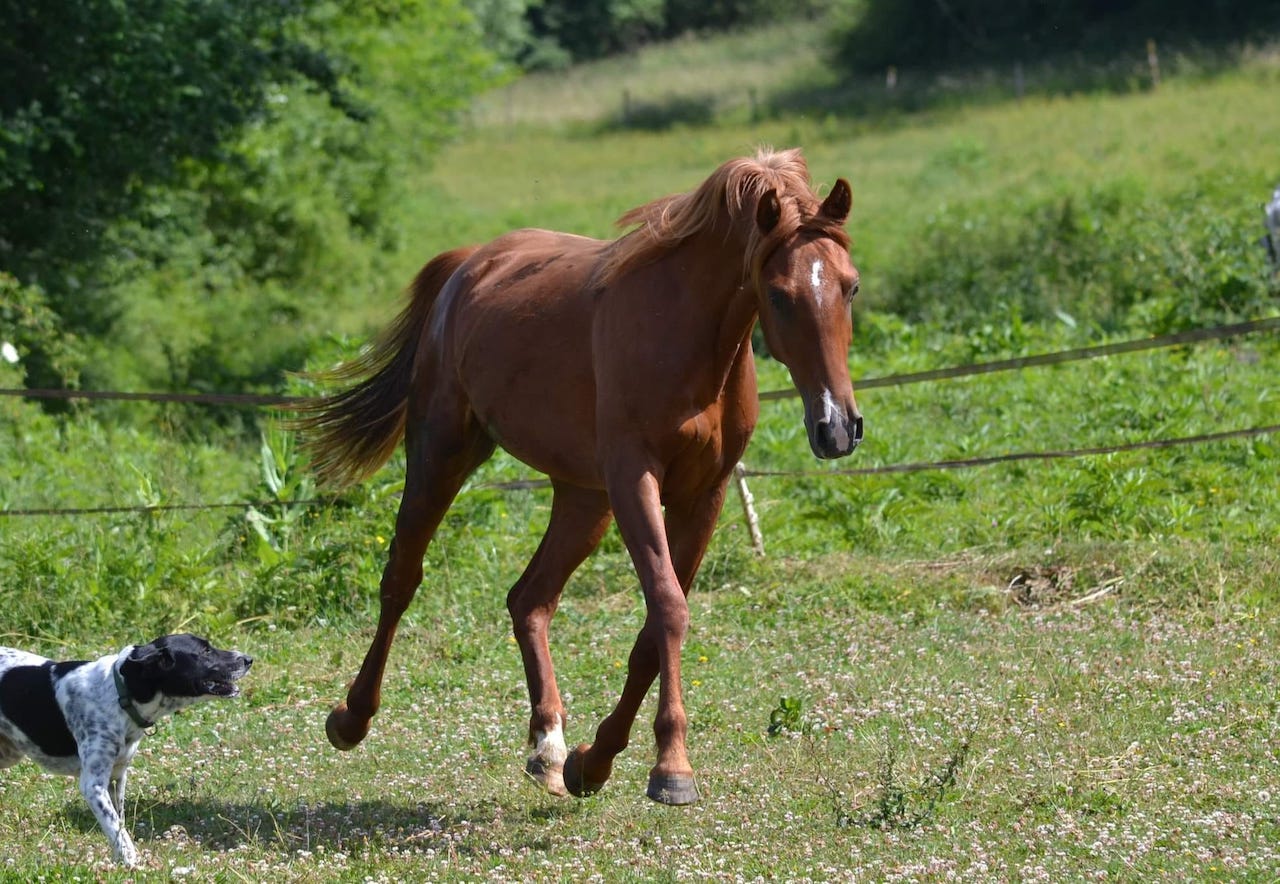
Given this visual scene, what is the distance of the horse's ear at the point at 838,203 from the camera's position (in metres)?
5.04

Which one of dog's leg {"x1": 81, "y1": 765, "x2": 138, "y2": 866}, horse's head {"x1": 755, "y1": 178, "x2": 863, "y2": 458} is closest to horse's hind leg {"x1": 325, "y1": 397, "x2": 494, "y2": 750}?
dog's leg {"x1": 81, "y1": 765, "x2": 138, "y2": 866}

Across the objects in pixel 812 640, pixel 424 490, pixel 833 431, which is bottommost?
pixel 812 640

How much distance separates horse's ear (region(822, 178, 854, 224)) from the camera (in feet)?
16.5

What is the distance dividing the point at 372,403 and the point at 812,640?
2653 mm

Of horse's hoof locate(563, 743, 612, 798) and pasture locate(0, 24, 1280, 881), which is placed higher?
horse's hoof locate(563, 743, 612, 798)

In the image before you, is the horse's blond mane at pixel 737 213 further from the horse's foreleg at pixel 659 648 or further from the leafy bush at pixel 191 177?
the leafy bush at pixel 191 177

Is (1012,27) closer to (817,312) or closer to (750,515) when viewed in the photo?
(750,515)

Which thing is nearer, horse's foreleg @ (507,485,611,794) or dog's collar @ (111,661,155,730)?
dog's collar @ (111,661,155,730)

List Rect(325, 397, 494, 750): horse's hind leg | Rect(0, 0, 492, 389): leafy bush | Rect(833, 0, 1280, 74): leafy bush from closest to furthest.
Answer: Rect(325, 397, 494, 750): horse's hind leg → Rect(0, 0, 492, 389): leafy bush → Rect(833, 0, 1280, 74): leafy bush

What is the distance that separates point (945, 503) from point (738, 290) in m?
5.32

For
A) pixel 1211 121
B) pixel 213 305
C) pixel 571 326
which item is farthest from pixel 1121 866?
pixel 1211 121

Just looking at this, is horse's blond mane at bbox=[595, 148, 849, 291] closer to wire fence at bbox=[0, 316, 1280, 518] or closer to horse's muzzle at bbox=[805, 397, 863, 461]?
horse's muzzle at bbox=[805, 397, 863, 461]

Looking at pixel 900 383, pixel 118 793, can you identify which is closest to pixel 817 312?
pixel 118 793

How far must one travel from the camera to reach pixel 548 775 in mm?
5688
